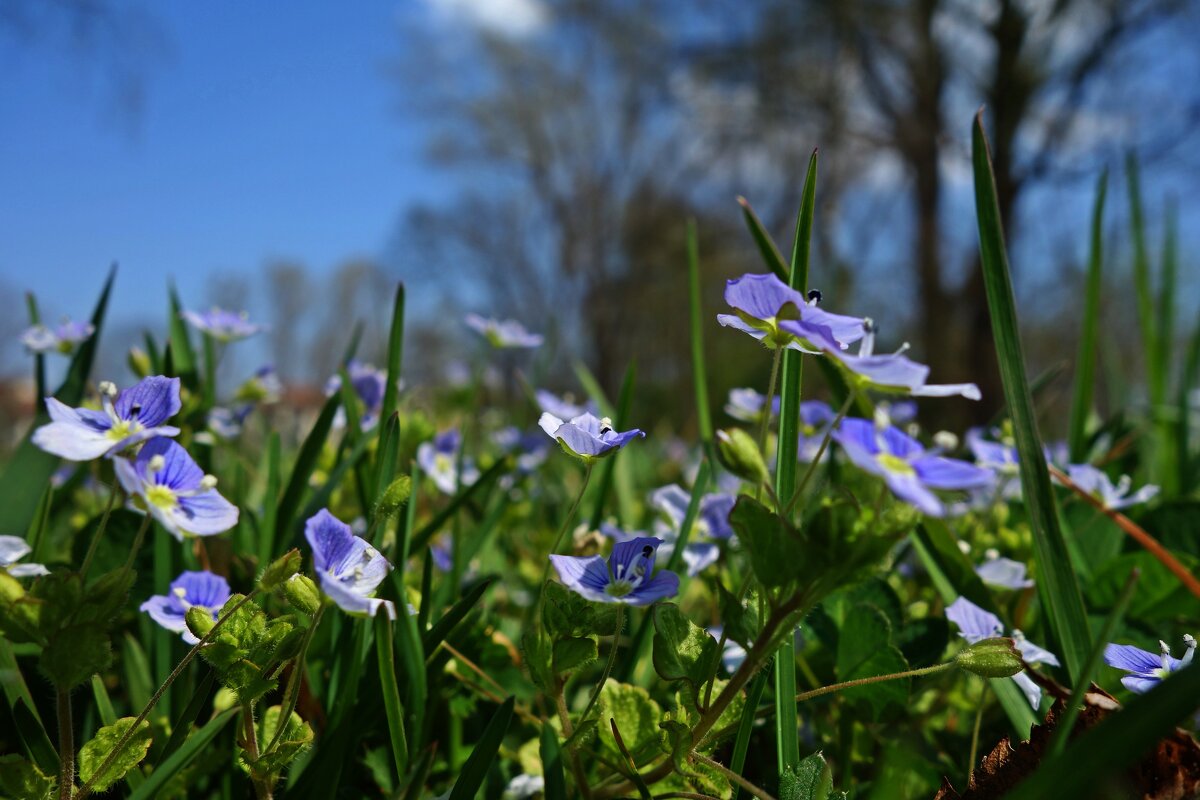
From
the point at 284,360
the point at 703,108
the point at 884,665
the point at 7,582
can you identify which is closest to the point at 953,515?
the point at 884,665

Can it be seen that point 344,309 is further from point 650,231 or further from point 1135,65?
point 1135,65

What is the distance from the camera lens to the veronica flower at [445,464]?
914 millimetres

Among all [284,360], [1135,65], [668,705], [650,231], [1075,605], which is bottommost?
[284,360]

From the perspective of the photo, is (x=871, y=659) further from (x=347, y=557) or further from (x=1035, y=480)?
(x=347, y=557)

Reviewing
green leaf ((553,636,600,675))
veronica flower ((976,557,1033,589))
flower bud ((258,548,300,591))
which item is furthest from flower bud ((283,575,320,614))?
veronica flower ((976,557,1033,589))

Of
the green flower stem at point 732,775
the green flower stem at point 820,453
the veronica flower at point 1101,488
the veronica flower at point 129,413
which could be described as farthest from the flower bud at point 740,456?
the veronica flower at point 1101,488

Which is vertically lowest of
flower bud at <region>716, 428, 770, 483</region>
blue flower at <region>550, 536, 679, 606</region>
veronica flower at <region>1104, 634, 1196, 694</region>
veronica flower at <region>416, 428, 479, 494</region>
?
veronica flower at <region>416, 428, 479, 494</region>

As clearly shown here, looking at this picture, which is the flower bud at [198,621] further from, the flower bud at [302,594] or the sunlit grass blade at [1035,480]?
the sunlit grass blade at [1035,480]

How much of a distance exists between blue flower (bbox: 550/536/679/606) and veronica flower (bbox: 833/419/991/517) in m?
0.11

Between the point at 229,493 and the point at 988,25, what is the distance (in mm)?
6789

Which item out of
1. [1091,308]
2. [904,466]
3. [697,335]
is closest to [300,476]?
[697,335]

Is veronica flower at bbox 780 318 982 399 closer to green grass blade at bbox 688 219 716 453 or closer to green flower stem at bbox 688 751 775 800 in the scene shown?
green flower stem at bbox 688 751 775 800

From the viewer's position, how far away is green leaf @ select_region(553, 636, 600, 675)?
39 cm

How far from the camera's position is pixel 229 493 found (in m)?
0.72
